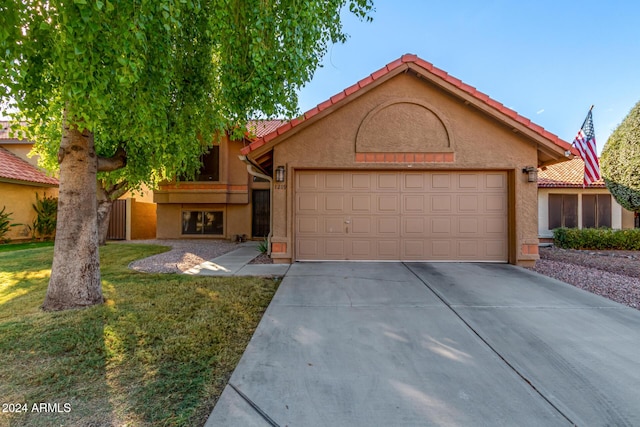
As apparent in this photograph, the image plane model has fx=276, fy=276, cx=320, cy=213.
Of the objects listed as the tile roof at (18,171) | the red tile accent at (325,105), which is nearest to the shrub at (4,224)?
the tile roof at (18,171)

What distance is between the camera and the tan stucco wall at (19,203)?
11743 millimetres

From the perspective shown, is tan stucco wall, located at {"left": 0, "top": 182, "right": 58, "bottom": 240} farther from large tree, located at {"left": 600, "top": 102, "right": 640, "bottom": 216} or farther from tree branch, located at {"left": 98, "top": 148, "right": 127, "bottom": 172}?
large tree, located at {"left": 600, "top": 102, "right": 640, "bottom": 216}

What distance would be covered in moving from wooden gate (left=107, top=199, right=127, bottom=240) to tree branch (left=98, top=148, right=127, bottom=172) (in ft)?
35.8

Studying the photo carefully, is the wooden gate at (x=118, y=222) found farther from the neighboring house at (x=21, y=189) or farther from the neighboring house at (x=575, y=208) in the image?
the neighboring house at (x=575, y=208)

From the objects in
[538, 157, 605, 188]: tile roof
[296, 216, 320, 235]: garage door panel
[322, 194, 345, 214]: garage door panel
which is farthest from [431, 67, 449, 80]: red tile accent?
[538, 157, 605, 188]: tile roof

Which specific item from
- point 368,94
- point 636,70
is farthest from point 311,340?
point 636,70

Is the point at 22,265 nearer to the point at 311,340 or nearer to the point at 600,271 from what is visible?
the point at 311,340

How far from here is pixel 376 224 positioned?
24.6 feet

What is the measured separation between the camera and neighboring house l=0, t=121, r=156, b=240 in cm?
1190

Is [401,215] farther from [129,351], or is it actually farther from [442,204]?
[129,351]

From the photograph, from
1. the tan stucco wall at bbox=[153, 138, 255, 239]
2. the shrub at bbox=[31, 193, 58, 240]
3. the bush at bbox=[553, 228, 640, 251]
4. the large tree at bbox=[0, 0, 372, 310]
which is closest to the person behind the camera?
the large tree at bbox=[0, 0, 372, 310]

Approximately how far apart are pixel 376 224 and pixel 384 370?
5.09 metres

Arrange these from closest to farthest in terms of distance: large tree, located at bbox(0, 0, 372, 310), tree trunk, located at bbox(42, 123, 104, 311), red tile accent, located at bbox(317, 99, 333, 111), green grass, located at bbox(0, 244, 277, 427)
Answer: green grass, located at bbox(0, 244, 277, 427) < large tree, located at bbox(0, 0, 372, 310) < tree trunk, located at bbox(42, 123, 104, 311) < red tile accent, located at bbox(317, 99, 333, 111)

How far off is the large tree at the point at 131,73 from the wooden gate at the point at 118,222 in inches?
432
